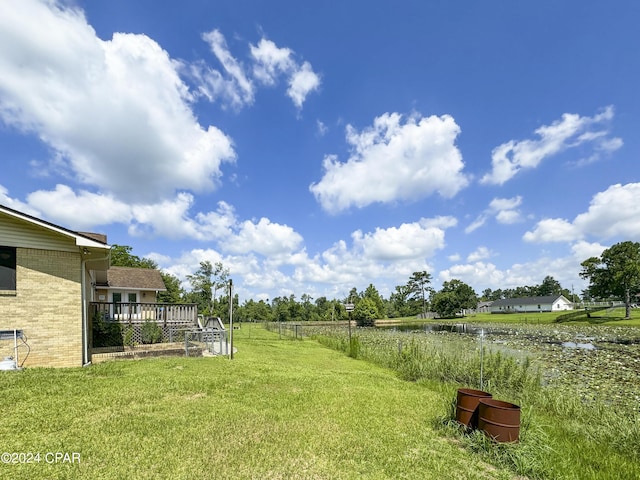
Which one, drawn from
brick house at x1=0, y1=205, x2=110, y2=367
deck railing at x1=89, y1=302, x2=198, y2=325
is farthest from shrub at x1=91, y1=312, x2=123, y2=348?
brick house at x1=0, y1=205, x2=110, y2=367

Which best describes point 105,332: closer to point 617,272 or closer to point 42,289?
point 42,289

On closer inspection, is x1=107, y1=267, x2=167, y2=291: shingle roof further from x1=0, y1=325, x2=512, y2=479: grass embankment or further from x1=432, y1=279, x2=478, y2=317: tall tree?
x1=432, y1=279, x2=478, y2=317: tall tree

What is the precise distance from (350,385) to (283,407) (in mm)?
2406

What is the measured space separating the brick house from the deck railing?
4.20 metres

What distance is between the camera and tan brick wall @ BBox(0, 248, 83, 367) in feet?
26.3

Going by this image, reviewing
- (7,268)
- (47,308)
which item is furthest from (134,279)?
(7,268)

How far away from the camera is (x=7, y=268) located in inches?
316

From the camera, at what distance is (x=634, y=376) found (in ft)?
33.0

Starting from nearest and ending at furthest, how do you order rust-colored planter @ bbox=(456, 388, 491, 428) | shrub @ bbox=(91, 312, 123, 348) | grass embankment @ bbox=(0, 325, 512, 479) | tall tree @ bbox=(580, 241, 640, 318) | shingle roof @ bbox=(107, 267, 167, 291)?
grass embankment @ bbox=(0, 325, 512, 479)
rust-colored planter @ bbox=(456, 388, 491, 428)
shrub @ bbox=(91, 312, 123, 348)
shingle roof @ bbox=(107, 267, 167, 291)
tall tree @ bbox=(580, 241, 640, 318)

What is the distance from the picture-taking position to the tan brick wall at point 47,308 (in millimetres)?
8023

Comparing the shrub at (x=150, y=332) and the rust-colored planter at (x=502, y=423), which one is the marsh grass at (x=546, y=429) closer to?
the rust-colored planter at (x=502, y=423)

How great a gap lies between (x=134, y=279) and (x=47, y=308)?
17.6 meters

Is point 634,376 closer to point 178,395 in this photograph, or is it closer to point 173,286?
point 178,395

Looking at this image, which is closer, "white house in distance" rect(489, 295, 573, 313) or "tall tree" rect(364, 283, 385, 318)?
"tall tree" rect(364, 283, 385, 318)
